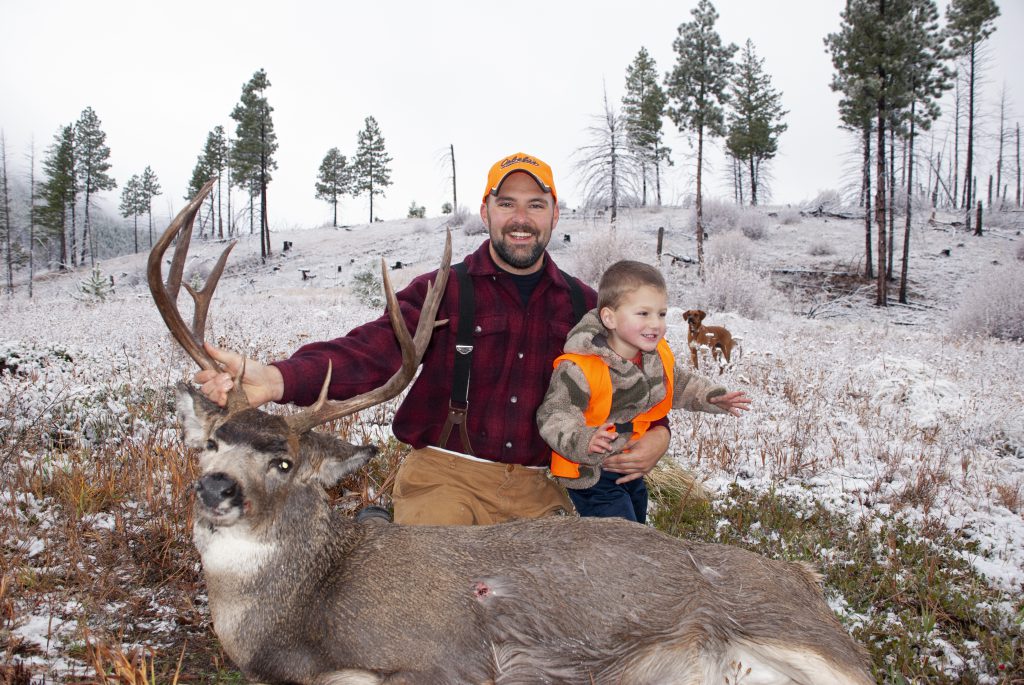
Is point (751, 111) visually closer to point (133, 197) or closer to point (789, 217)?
point (789, 217)

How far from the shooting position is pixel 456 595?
2566 mm

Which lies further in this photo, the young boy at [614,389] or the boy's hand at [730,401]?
the boy's hand at [730,401]

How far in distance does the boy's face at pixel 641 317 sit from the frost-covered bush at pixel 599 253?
17.5m

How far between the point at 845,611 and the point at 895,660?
1.78 ft

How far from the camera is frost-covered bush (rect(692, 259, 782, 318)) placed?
64.9ft

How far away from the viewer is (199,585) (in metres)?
3.67

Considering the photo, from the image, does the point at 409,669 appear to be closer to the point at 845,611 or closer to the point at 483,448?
the point at 483,448

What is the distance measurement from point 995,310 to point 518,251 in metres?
16.4

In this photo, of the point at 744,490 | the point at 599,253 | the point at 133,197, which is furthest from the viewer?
the point at 133,197

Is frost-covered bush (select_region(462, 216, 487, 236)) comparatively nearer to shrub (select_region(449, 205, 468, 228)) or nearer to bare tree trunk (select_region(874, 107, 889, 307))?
shrub (select_region(449, 205, 468, 228))

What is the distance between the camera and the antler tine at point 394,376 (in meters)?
2.80

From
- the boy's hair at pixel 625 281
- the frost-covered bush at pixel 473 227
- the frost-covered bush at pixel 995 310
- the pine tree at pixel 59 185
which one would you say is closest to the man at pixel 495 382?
the boy's hair at pixel 625 281

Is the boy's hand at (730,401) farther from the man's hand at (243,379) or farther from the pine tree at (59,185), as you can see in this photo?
the pine tree at (59,185)

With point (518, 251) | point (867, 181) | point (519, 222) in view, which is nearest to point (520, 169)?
point (519, 222)
